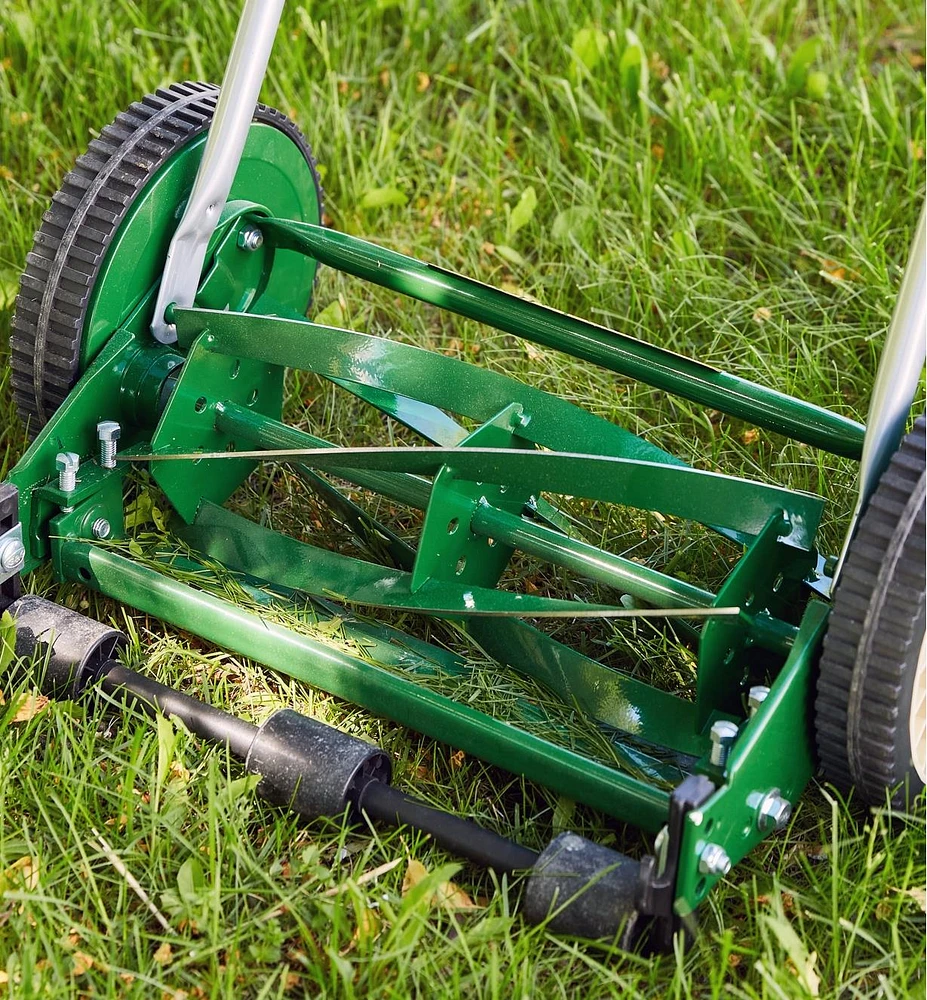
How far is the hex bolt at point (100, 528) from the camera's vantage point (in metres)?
2.32

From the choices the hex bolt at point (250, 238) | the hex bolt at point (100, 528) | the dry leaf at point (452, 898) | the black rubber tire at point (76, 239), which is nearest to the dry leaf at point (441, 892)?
the dry leaf at point (452, 898)

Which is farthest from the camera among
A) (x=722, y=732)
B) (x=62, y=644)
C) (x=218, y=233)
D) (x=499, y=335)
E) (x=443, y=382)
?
(x=499, y=335)

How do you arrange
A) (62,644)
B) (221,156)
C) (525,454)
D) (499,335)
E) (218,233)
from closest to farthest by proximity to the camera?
(525,454)
(62,644)
(221,156)
(218,233)
(499,335)

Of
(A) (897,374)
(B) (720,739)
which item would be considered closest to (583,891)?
(B) (720,739)

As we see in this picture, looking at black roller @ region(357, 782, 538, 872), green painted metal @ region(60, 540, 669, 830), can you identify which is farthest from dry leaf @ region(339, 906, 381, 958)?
green painted metal @ region(60, 540, 669, 830)

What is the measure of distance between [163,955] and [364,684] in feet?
1.53

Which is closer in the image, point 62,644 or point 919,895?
point 919,895

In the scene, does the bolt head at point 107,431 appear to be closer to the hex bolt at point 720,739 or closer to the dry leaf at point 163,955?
the dry leaf at point 163,955

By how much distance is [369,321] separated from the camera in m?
3.14

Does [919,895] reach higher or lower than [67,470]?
lower

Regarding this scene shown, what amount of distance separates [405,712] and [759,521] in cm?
57

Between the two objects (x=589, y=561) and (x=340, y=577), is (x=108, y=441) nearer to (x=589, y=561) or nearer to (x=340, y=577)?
(x=340, y=577)

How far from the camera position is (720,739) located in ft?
5.85

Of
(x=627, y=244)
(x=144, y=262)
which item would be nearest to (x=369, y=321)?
(x=627, y=244)
